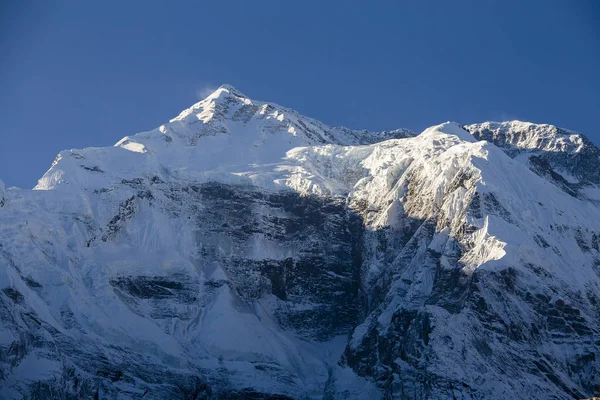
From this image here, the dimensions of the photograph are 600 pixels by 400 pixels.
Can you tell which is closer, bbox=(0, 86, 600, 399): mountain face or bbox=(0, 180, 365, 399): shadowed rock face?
bbox=(0, 86, 600, 399): mountain face

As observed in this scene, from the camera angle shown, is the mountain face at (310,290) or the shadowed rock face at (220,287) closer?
the mountain face at (310,290)

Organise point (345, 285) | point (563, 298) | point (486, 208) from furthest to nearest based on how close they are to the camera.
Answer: point (345, 285) → point (486, 208) → point (563, 298)

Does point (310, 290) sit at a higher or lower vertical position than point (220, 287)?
lower

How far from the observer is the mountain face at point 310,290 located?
15325 centimetres

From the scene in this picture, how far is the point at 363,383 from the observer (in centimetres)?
16200

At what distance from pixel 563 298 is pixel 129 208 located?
235 ft

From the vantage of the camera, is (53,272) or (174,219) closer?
(53,272)

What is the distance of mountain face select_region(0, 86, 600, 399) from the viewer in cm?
15325

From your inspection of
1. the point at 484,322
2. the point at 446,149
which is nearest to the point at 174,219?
the point at 446,149

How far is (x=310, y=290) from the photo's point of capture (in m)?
Answer: 189

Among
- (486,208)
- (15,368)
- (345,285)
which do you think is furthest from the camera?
(345,285)

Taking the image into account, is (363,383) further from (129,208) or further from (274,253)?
(129,208)

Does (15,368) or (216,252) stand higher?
(216,252)

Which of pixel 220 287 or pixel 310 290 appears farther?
pixel 310 290
